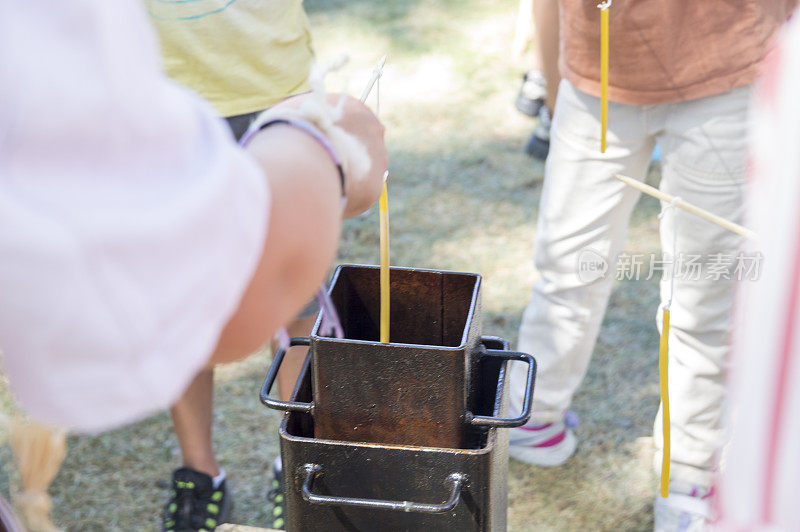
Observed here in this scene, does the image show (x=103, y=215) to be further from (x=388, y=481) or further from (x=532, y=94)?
(x=532, y=94)

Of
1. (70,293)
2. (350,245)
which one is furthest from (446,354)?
(350,245)

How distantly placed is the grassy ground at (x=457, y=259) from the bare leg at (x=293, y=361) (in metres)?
0.31

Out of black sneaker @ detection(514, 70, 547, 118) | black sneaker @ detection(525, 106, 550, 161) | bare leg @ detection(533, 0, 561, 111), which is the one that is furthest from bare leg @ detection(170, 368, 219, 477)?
black sneaker @ detection(514, 70, 547, 118)

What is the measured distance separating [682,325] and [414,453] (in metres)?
0.71

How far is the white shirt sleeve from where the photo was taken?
1.50 ft

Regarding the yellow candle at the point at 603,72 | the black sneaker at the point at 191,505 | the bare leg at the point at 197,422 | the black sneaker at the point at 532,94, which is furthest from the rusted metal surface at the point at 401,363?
the black sneaker at the point at 532,94

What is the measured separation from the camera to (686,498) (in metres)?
1.59

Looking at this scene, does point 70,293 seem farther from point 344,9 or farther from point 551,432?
point 344,9

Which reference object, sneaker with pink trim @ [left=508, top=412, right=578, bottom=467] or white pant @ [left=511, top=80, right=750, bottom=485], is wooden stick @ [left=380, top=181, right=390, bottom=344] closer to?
white pant @ [left=511, top=80, right=750, bottom=485]

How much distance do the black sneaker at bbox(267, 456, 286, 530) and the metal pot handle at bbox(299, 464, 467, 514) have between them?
571 mm

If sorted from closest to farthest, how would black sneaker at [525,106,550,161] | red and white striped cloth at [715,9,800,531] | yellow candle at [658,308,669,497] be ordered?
1. red and white striped cloth at [715,9,800,531]
2. yellow candle at [658,308,669,497]
3. black sneaker at [525,106,550,161]

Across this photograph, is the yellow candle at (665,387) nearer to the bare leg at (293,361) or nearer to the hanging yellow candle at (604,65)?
the hanging yellow candle at (604,65)

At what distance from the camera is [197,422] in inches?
62.6

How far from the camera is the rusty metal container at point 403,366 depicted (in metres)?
0.97
